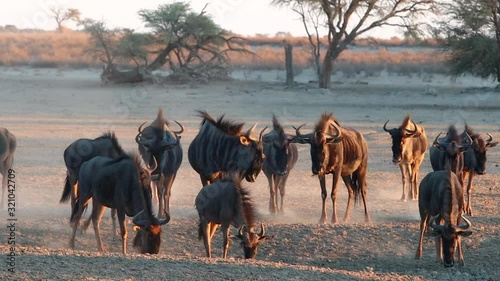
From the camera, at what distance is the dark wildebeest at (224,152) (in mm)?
11641

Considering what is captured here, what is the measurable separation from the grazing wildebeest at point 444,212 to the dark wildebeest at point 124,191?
2.89 metres

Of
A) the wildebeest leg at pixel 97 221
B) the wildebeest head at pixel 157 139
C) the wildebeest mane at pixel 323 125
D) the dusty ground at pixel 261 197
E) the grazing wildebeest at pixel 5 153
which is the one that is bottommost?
the dusty ground at pixel 261 197

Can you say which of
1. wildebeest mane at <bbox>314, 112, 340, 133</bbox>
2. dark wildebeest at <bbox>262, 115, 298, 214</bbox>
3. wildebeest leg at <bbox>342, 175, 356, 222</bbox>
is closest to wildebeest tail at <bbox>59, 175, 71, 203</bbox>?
dark wildebeest at <bbox>262, 115, 298, 214</bbox>

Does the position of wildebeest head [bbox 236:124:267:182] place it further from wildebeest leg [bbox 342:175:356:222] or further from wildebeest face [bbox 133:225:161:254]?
wildebeest face [bbox 133:225:161:254]

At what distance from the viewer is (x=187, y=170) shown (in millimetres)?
16891

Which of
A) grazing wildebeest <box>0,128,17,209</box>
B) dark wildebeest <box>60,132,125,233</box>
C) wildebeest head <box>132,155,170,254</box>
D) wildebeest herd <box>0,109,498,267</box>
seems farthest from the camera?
grazing wildebeest <box>0,128,17,209</box>

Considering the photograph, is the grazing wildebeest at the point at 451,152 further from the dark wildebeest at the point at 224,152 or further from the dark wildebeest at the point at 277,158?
the dark wildebeest at the point at 224,152

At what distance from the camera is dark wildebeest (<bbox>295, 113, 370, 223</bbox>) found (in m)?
12.2

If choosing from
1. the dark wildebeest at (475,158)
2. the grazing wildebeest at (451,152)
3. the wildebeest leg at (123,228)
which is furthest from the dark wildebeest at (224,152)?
the dark wildebeest at (475,158)

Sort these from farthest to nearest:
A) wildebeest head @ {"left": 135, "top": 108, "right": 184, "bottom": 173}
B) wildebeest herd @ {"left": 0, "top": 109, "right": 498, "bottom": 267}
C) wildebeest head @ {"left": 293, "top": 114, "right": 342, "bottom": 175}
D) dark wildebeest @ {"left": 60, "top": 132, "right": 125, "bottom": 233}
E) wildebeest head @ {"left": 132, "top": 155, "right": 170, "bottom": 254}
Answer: wildebeest head @ {"left": 293, "top": 114, "right": 342, "bottom": 175}, wildebeest head @ {"left": 135, "top": 108, "right": 184, "bottom": 173}, dark wildebeest @ {"left": 60, "top": 132, "right": 125, "bottom": 233}, wildebeest herd @ {"left": 0, "top": 109, "right": 498, "bottom": 267}, wildebeest head @ {"left": 132, "top": 155, "right": 170, "bottom": 254}

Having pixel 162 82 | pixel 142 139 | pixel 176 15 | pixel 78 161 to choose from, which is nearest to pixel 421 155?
pixel 142 139

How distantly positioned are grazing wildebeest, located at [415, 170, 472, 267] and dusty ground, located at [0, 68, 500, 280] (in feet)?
0.76

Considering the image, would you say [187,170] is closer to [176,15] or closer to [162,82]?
[162,82]

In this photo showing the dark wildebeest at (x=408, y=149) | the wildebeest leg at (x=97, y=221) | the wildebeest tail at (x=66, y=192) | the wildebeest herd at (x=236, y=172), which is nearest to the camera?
the wildebeest herd at (x=236, y=172)
